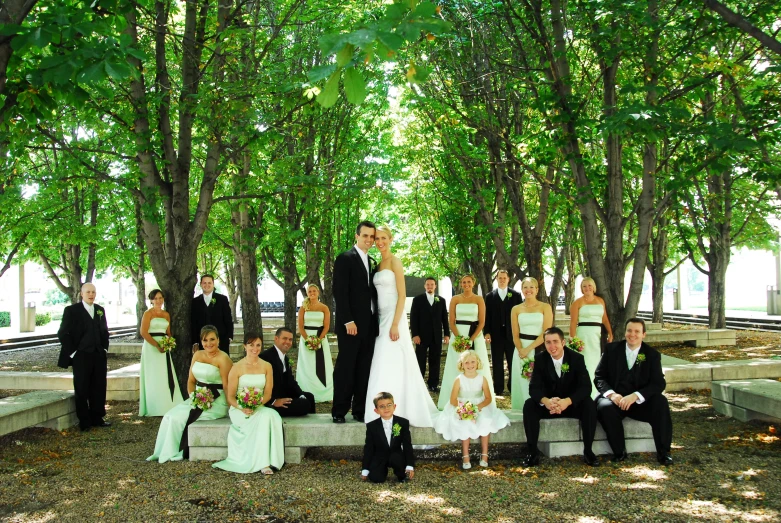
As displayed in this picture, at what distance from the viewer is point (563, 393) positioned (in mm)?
7391

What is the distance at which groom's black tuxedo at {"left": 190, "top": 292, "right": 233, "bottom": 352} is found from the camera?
441 inches

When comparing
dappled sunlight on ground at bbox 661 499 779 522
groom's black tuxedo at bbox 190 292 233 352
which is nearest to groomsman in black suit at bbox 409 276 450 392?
groom's black tuxedo at bbox 190 292 233 352

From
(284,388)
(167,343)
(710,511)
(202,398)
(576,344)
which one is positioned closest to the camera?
(710,511)

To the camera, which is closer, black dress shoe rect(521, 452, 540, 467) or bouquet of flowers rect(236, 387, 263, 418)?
black dress shoe rect(521, 452, 540, 467)

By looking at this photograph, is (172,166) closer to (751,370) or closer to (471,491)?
(471,491)

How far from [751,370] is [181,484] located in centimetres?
996

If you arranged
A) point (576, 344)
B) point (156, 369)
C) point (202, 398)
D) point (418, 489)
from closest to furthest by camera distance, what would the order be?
point (418, 489) → point (202, 398) → point (576, 344) → point (156, 369)

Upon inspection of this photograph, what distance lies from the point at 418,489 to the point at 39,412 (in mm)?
5547

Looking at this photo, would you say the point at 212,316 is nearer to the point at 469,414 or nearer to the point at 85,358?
the point at 85,358

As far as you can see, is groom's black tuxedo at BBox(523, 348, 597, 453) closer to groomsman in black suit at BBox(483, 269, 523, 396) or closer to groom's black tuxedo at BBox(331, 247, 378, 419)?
groom's black tuxedo at BBox(331, 247, 378, 419)

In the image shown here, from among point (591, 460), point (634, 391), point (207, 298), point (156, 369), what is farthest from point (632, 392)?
point (156, 369)

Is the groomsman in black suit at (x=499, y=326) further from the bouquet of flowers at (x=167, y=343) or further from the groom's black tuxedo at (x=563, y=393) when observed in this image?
the bouquet of flowers at (x=167, y=343)

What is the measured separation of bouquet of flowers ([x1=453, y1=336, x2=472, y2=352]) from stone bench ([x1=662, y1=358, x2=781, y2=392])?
387cm

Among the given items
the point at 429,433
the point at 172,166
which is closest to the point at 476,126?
the point at 172,166
